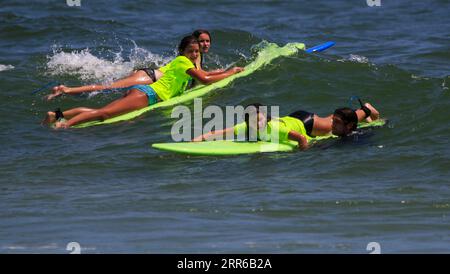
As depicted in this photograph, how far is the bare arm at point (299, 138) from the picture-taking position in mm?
9898

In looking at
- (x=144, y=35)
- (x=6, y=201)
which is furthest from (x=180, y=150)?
(x=144, y=35)

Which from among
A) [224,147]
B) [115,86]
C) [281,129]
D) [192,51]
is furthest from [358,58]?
[224,147]

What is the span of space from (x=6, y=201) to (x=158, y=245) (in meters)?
2.36

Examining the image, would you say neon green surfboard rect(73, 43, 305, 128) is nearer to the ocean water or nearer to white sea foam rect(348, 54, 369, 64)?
the ocean water

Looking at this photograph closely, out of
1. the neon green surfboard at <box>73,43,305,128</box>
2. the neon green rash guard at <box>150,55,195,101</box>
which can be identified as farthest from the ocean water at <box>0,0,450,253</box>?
Answer: the neon green rash guard at <box>150,55,195,101</box>

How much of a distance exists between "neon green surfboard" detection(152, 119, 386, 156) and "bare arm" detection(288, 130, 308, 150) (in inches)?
5.2

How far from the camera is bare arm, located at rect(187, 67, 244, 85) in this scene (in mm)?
12227

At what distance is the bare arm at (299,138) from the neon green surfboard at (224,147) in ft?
0.43

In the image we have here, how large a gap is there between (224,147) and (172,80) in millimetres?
2651

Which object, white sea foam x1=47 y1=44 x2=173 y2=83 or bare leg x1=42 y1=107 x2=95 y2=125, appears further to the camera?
white sea foam x1=47 y1=44 x2=173 y2=83

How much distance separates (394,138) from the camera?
34.3 ft

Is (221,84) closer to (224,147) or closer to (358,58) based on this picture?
(358,58)

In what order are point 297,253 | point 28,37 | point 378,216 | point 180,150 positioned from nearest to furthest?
point 297,253, point 378,216, point 180,150, point 28,37

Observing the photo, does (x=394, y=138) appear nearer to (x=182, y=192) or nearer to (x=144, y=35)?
(x=182, y=192)
